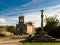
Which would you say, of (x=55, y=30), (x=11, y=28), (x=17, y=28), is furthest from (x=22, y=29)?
(x=55, y=30)

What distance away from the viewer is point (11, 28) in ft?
259

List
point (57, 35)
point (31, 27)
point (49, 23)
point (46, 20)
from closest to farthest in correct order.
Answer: point (57, 35)
point (49, 23)
point (46, 20)
point (31, 27)

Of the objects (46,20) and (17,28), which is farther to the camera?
(17,28)

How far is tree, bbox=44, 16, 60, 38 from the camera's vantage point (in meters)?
52.0

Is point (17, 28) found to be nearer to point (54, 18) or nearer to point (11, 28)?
point (11, 28)

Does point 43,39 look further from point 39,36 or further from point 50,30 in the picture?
point 50,30

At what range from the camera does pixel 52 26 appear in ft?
184

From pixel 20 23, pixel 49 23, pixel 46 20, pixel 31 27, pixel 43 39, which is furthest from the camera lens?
pixel 31 27

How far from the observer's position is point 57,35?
51.5 m

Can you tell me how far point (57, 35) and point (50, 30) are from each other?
9.77 ft

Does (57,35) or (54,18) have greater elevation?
(54,18)

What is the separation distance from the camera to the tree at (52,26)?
52025mm

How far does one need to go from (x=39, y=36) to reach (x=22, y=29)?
49.1 meters

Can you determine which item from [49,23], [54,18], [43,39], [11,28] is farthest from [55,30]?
[11,28]
